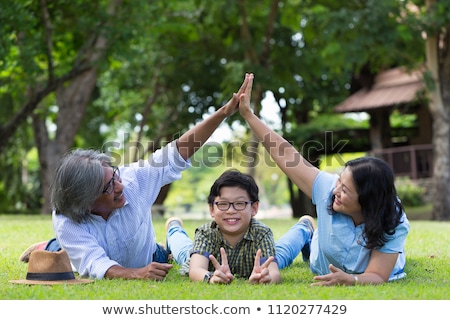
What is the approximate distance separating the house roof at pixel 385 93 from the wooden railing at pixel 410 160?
196 cm

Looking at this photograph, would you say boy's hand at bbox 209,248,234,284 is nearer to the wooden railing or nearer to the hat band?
the hat band

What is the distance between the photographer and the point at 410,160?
27734 mm

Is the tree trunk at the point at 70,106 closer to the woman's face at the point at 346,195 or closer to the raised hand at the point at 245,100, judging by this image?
the raised hand at the point at 245,100

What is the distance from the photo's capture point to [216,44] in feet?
79.4

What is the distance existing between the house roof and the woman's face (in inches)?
792

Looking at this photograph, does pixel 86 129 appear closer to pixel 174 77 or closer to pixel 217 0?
pixel 174 77

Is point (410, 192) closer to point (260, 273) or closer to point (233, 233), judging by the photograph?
point (233, 233)

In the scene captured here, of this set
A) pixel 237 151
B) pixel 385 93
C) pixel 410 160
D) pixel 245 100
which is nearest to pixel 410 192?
pixel 410 160

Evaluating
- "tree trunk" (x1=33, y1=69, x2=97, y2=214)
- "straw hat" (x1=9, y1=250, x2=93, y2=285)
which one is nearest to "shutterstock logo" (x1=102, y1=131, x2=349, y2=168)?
"tree trunk" (x1=33, y1=69, x2=97, y2=214)

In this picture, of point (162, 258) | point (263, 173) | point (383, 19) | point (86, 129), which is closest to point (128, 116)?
point (86, 129)

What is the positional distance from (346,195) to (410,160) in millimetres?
23452

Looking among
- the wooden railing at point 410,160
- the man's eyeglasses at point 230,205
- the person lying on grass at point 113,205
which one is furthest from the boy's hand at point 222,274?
the wooden railing at point 410,160

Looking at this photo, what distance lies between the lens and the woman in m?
5.13

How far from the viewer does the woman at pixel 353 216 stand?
513 cm
